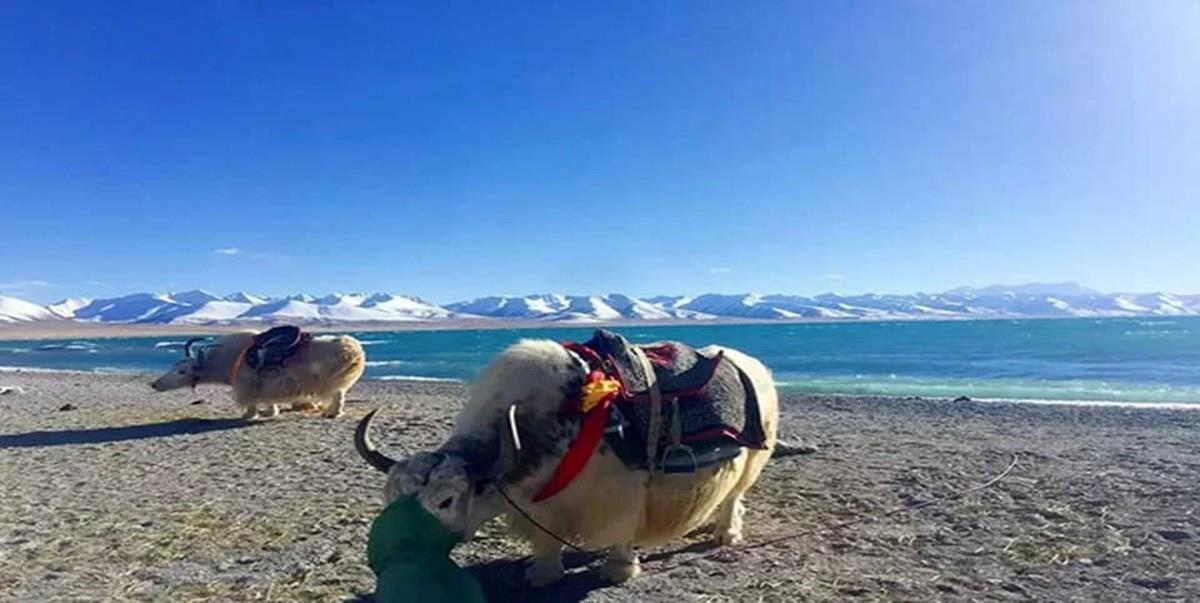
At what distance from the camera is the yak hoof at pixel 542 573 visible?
4.56 m

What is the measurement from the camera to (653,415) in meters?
4.50

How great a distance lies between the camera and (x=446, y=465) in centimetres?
379

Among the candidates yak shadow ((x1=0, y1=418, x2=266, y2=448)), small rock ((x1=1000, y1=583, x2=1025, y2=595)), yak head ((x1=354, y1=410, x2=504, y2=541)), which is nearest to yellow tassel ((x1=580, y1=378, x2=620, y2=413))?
yak head ((x1=354, y1=410, x2=504, y2=541))

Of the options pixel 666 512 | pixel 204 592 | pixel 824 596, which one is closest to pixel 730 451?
pixel 666 512

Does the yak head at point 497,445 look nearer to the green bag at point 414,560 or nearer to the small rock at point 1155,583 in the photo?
the green bag at point 414,560

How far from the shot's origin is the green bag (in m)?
3.29

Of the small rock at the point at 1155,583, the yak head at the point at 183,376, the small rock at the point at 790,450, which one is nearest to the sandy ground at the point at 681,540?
the small rock at the point at 1155,583

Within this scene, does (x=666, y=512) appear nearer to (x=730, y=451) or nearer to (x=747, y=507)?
(x=730, y=451)

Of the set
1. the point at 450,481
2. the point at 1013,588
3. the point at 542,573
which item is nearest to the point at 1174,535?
the point at 1013,588

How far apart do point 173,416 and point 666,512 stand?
10953mm

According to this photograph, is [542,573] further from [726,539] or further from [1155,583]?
[1155,583]

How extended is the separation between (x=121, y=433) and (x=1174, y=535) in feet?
37.0

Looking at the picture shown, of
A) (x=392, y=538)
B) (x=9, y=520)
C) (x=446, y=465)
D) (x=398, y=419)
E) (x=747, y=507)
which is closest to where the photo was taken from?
(x=392, y=538)

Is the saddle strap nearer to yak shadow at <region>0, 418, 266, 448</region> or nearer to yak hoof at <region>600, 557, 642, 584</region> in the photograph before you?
yak hoof at <region>600, 557, 642, 584</region>
